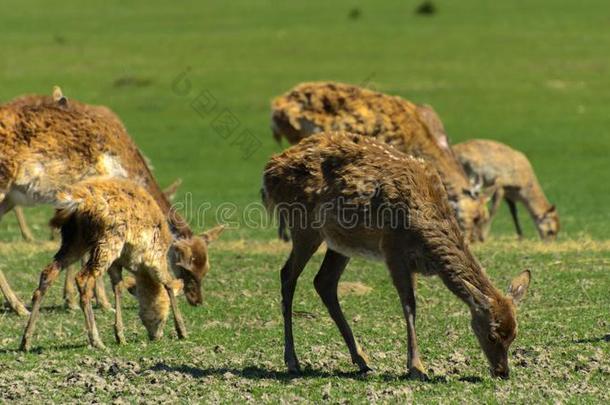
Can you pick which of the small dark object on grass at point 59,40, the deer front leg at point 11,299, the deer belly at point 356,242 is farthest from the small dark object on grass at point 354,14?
the deer belly at point 356,242

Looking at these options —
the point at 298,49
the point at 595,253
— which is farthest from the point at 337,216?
the point at 298,49

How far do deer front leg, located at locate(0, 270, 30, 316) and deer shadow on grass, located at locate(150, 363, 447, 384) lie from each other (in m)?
3.63

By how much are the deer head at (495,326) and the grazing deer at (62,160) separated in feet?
14.5

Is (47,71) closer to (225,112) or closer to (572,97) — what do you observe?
(225,112)

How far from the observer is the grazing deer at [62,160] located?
43.8 feet

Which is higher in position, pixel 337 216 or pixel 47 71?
pixel 337 216

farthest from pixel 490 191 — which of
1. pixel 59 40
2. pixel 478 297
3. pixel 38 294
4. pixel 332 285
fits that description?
pixel 59 40

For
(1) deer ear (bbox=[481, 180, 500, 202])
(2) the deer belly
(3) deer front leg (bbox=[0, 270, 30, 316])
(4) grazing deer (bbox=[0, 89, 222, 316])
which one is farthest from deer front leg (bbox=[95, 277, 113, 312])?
(1) deer ear (bbox=[481, 180, 500, 202])

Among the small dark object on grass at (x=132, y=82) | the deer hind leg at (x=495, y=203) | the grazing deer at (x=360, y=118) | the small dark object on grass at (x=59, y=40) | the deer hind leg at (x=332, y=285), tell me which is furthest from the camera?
the small dark object on grass at (x=59, y=40)

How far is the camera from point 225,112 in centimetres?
3634

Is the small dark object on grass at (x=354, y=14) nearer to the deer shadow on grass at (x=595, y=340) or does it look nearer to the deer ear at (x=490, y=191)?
the deer ear at (x=490, y=191)

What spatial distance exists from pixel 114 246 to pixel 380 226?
2693 millimetres

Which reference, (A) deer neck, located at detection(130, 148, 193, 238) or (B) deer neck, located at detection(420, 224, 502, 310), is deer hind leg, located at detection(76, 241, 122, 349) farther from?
(B) deer neck, located at detection(420, 224, 502, 310)

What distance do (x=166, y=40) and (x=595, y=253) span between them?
32217 mm
